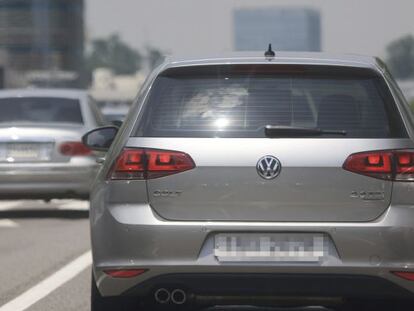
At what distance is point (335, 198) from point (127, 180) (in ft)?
3.28

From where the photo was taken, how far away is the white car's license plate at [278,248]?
6453 millimetres

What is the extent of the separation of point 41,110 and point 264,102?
35.7 ft

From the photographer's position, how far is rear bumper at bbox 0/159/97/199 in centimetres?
1623

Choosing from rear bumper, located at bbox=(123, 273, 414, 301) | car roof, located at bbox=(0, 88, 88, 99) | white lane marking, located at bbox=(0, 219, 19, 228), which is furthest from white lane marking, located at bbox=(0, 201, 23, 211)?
rear bumper, located at bbox=(123, 273, 414, 301)

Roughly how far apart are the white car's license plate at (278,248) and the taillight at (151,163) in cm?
43

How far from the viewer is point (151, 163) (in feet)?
21.6

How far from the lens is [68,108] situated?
1720cm

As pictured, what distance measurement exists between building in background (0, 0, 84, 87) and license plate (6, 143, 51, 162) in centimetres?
14420

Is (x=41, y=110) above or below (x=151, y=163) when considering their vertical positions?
below

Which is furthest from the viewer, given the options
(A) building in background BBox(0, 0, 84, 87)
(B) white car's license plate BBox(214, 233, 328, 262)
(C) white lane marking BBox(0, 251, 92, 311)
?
(A) building in background BBox(0, 0, 84, 87)

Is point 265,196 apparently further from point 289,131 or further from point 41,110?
point 41,110

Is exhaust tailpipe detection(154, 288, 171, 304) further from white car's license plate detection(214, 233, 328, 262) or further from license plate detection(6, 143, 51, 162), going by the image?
license plate detection(6, 143, 51, 162)

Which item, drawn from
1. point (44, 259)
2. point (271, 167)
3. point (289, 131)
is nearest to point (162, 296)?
point (271, 167)

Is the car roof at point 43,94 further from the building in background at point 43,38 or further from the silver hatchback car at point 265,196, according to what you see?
the building in background at point 43,38
